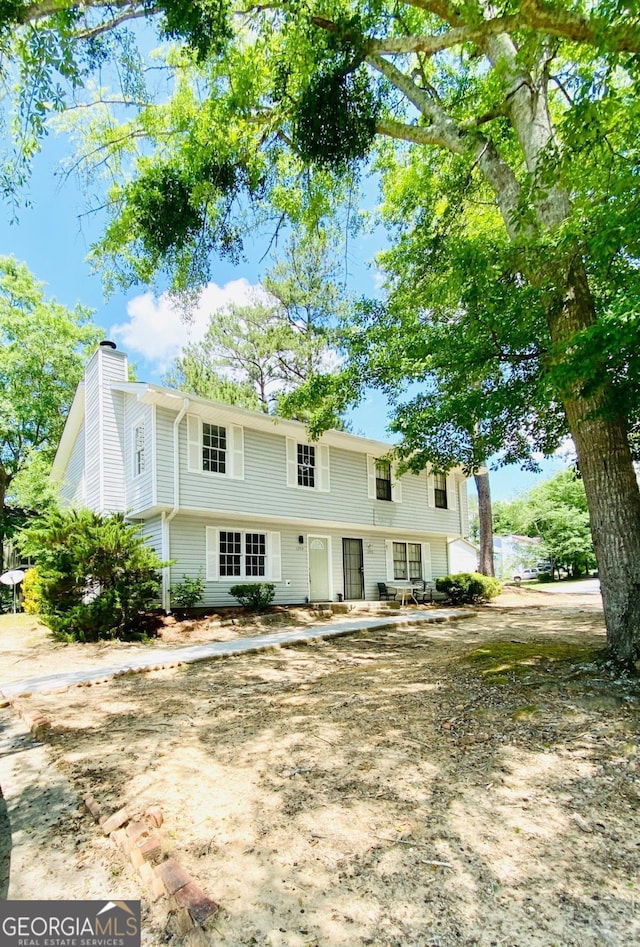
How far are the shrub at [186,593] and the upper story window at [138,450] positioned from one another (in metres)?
2.99

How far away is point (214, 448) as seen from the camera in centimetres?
1287

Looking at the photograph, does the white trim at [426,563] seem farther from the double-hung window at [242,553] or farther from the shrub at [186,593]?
the shrub at [186,593]

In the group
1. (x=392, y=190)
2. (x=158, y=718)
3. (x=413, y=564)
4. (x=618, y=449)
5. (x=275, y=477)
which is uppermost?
(x=392, y=190)

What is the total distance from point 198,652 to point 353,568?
8.89 meters

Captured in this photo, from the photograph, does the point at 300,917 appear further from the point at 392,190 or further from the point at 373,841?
the point at 392,190

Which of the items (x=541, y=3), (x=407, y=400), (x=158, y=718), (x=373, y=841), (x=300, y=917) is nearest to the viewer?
(x=300, y=917)

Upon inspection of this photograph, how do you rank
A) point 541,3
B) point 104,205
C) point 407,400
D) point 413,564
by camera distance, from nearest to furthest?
point 541,3 < point 104,205 < point 407,400 < point 413,564

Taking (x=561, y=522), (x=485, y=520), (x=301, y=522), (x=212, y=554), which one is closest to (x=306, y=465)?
(x=301, y=522)

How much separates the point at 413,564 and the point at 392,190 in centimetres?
1244

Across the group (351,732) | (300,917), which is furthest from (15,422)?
(300,917)

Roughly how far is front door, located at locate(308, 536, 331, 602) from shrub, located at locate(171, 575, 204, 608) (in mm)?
4186

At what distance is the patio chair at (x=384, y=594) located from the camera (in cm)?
1636

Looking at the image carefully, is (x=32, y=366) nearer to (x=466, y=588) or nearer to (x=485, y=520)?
(x=466, y=588)

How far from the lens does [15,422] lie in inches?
876
